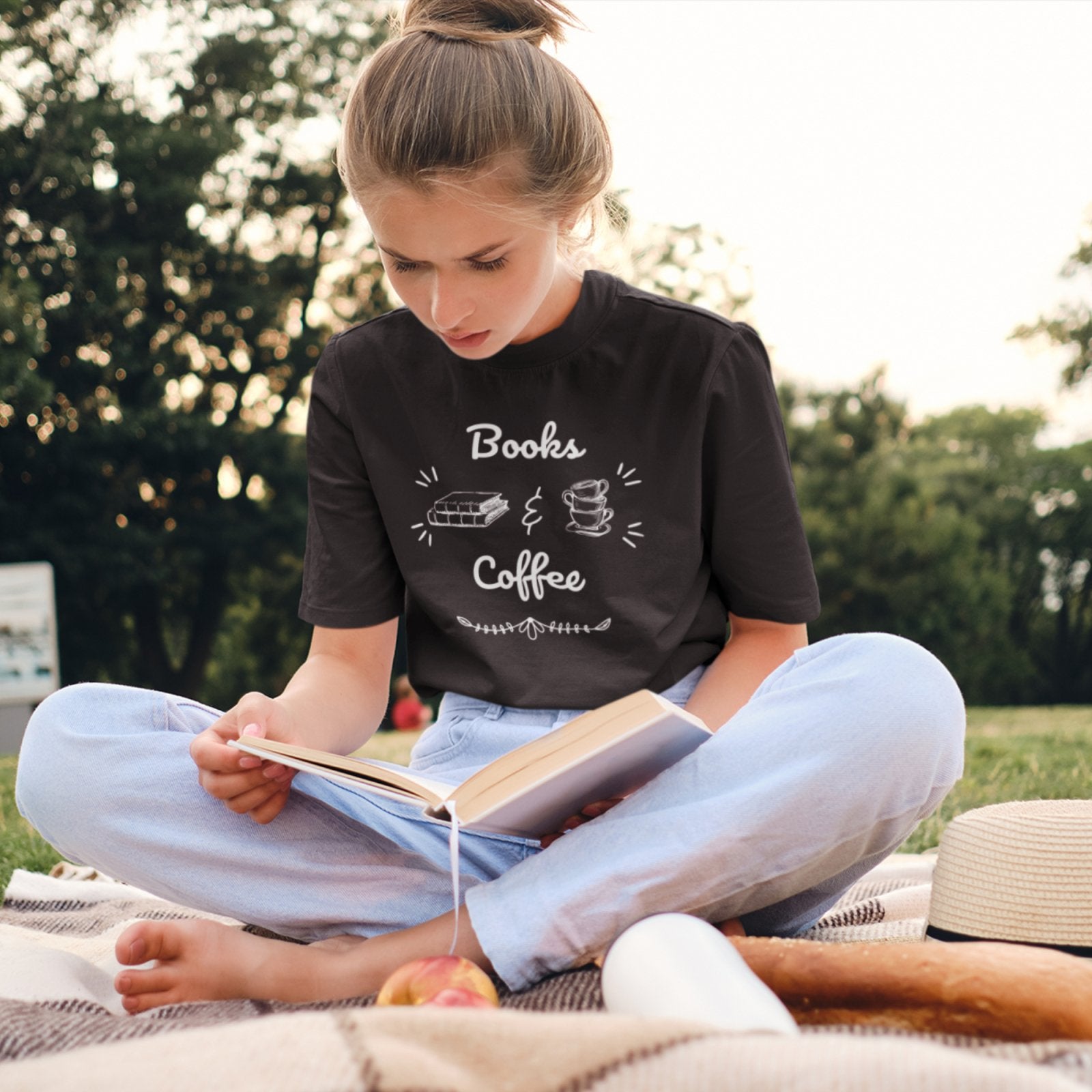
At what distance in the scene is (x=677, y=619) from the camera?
5.93ft

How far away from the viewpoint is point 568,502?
1.83m

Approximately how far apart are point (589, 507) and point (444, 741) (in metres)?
0.42

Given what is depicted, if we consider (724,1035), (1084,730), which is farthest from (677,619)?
(1084,730)

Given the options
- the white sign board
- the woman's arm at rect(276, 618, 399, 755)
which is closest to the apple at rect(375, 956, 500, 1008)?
the woman's arm at rect(276, 618, 399, 755)

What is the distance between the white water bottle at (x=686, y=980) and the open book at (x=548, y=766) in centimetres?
17

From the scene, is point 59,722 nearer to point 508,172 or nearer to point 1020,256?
point 508,172

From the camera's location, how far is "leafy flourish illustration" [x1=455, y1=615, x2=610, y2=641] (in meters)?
1.79

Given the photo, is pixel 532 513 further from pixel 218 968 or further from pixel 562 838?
pixel 218 968

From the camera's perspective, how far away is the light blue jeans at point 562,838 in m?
1.36

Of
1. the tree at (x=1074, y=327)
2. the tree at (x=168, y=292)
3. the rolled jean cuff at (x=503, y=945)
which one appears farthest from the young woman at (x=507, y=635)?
the tree at (x=1074, y=327)

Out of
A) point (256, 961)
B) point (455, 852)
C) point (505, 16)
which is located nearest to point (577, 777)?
point (455, 852)

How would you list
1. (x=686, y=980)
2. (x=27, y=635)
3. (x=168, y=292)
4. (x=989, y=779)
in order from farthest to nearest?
(x=168, y=292), (x=27, y=635), (x=989, y=779), (x=686, y=980)

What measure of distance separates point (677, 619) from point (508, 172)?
0.69m

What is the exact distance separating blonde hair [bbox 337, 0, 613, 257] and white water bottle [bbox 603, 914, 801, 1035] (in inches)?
38.1
